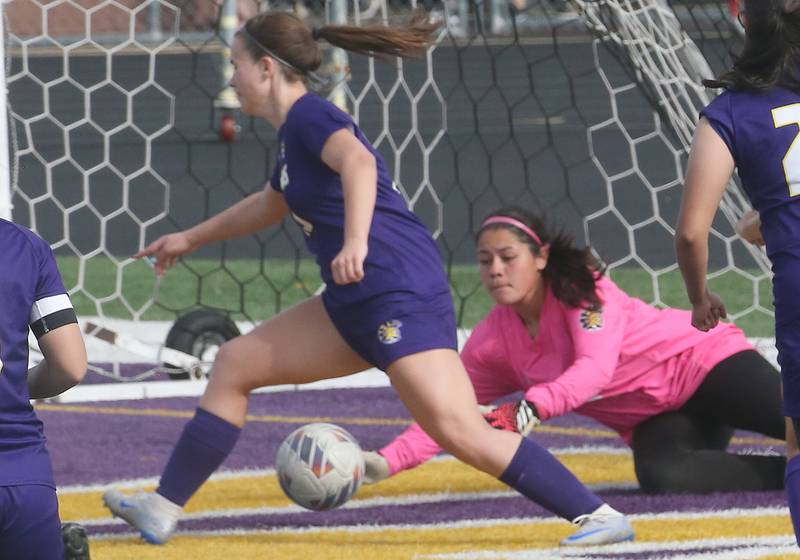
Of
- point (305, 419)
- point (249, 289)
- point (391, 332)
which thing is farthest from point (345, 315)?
point (249, 289)

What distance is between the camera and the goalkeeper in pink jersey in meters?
5.00

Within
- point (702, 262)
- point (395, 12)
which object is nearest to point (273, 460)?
point (702, 262)

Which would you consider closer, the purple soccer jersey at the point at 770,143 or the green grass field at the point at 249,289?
the purple soccer jersey at the point at 770,143

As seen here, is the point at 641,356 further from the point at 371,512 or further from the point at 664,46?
the point at 664,46

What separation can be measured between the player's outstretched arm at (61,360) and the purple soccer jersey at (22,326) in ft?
0.07

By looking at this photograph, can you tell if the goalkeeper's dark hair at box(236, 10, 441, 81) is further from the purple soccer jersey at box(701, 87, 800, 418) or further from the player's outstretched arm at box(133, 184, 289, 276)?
the purple soccer jersey at box(701, 87, 800, 418)

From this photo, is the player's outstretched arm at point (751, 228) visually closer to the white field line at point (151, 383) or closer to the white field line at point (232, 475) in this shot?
the white field line at point (232, 475)

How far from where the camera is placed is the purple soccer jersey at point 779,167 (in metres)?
3.04

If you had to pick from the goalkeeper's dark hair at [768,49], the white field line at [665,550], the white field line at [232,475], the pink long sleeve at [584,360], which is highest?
the goalkeeper's dark hair at [768,49]

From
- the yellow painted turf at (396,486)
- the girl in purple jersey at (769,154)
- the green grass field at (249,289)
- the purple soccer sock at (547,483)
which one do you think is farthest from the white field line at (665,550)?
the green grass field at (249,289)

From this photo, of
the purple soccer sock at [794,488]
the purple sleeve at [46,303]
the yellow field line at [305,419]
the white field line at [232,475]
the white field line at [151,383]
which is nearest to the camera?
the purple soccer sock at [794,488]

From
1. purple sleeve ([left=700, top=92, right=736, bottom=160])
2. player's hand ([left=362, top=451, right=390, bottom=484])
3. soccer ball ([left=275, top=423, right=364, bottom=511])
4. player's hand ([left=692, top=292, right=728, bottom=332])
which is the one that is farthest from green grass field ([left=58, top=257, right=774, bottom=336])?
purple sleeve ([left=700, top=92, right=736, bottom=160])

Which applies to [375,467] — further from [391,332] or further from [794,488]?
[794,488]

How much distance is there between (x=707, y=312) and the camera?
11.0 feet
